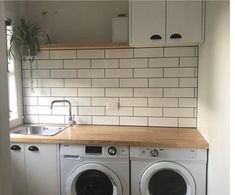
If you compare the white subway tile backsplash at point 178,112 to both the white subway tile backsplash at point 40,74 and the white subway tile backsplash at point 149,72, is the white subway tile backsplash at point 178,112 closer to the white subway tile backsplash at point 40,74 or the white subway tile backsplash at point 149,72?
the white subway tile backsplash at point 149,72

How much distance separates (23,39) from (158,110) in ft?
5.07

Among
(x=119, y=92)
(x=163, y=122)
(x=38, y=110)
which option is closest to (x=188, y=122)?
(x=163, y=122)

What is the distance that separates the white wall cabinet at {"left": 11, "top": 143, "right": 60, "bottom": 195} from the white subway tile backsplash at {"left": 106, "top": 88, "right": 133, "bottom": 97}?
0.80m

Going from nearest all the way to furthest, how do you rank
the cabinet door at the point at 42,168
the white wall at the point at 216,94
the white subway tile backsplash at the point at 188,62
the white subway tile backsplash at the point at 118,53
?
the white wall at the point at 216,94, the cabinet door at the point at 42,168, the white subway tile backsplash at the point at 188,62, the white subway tile backsplash at the point at 118,53

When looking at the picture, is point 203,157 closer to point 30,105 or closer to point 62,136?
point 62,136

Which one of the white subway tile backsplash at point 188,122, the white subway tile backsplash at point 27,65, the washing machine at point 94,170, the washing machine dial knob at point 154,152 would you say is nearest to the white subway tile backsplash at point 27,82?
the white subway tile backsplash at point 27,65

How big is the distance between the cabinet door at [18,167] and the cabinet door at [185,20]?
1.69 metres

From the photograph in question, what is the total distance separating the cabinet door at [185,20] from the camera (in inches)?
84.2

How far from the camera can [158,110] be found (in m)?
2.59

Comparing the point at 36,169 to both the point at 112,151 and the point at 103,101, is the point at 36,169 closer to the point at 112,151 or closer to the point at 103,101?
the point at 112,151

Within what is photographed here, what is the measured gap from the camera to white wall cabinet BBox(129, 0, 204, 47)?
215 centimetres

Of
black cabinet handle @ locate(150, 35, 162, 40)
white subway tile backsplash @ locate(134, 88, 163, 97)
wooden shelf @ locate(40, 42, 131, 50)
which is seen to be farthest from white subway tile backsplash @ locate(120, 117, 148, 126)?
black cabinet handle @ locate(150, 35, 162, 40)

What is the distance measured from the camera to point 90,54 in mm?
2656

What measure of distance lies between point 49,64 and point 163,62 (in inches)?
47.6
